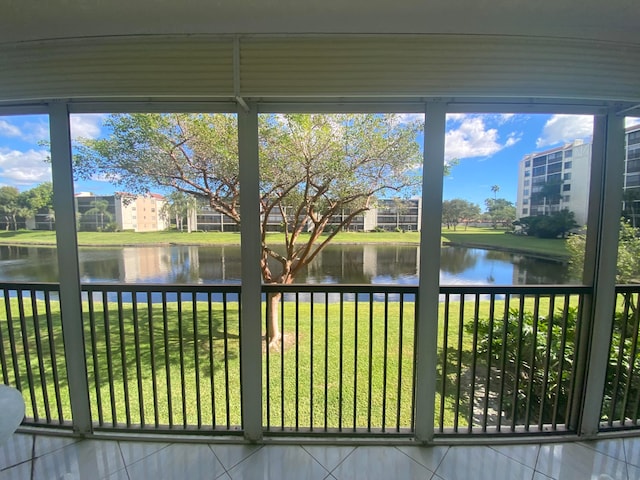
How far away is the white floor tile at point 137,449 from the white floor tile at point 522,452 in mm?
2166

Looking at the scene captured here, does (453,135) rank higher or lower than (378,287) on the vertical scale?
higher

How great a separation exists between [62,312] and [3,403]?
0.79m

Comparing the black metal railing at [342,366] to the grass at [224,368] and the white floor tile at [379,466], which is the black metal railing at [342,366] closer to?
the grass at [224,368]

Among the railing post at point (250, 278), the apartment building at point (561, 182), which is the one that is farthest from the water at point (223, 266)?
the apartment building at point (561, 182)

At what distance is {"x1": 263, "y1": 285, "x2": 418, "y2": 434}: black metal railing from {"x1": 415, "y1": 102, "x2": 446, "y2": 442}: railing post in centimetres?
6

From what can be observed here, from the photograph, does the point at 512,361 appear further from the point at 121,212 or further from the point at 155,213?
the point at 121,212

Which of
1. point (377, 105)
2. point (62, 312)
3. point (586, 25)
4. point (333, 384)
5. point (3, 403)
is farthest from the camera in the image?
point (333, 384)

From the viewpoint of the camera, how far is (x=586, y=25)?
1.33m

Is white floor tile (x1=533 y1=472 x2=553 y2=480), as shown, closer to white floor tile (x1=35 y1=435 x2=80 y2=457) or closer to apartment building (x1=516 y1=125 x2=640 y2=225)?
apartment building (x1=516 y1=125 x2=640 y2=225)

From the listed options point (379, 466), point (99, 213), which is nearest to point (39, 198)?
point (99, 213)

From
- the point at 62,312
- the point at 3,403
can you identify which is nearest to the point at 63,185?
the point at 62,312

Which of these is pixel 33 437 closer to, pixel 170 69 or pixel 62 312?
pixel 62 312

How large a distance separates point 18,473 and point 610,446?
3598mm

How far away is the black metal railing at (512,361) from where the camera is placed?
167 centimetres
